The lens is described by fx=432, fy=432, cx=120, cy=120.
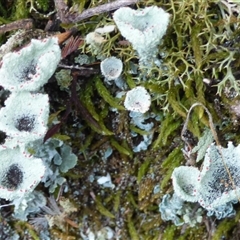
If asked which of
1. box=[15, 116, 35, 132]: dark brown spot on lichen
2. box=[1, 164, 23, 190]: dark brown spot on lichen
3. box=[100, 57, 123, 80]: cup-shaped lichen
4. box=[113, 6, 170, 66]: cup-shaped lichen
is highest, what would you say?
box=[113, 6, 170, 66]: cup-shaped lichen

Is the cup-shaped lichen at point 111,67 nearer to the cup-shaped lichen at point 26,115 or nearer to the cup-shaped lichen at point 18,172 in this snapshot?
the cup-shaped lichen at point 26,115

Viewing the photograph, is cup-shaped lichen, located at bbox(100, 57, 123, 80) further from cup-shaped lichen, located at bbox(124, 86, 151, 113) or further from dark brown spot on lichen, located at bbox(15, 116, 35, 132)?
dark brown spot on lichen, located at bbox(15, 116, 35, 132)

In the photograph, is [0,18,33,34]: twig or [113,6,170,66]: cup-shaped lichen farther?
[0,18,33,34]: twig

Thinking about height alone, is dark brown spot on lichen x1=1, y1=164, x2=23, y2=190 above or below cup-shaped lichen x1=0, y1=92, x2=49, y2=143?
below

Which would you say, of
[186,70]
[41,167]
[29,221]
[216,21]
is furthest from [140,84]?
[29,221]

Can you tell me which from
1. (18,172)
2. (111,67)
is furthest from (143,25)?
(18,172)

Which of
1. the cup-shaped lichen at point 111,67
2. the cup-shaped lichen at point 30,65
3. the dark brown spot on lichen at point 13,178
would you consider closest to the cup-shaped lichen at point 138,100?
the cup-shaped lichen at point 111,67

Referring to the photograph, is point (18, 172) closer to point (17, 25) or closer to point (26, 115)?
point (26, 115)

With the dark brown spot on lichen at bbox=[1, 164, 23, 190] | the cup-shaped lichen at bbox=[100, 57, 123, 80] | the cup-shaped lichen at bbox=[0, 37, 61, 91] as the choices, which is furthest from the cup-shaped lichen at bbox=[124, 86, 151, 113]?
the dark brown spot on lichen at bbox=[1, 164, 23, 190]
